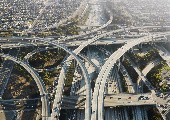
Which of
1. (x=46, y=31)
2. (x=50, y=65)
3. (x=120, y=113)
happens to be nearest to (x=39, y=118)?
(x=120, y=113)

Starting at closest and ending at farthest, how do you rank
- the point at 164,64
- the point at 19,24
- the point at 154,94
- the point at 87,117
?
the point at 87,117
the point at 154,94
the point at 164,64
the point at 19,24

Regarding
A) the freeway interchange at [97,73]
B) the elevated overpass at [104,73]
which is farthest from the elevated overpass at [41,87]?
the elevated overpass at [104,73]

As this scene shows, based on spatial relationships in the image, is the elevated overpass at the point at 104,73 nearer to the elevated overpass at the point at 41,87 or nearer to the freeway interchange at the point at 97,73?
the freeway interchange at the point at 97,73

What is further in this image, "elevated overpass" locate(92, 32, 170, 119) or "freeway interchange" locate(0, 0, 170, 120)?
"freeway interchange" locate(0, 0, 170, 120)

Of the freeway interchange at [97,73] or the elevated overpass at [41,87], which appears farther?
the freeway interchange at [97,73]

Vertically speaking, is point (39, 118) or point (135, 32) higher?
point (135, 32)

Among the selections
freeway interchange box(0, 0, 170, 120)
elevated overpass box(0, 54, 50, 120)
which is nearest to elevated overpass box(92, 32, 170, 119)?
freeway interchange box(0, 0, 170, 120)

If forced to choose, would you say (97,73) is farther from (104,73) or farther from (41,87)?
(41,87)

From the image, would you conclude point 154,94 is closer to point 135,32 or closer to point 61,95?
point 61,95

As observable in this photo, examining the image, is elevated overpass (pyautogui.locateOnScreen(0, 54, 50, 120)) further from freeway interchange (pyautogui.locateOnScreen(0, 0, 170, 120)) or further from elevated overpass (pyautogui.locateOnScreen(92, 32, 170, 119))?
elevated overpass (pyautogui.locateOnScreen(92, 32, 170, 119))
